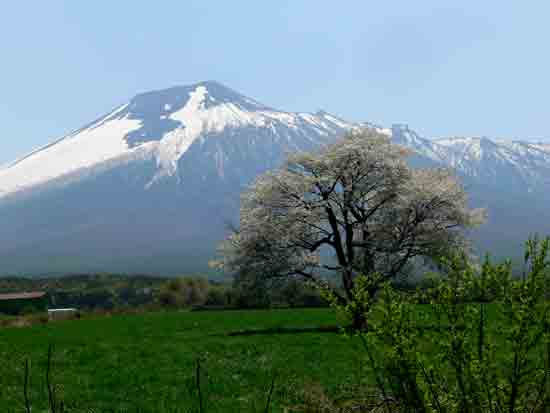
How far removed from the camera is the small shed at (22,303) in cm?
8412

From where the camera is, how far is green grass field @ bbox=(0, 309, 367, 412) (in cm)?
1364

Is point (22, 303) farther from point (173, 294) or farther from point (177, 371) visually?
point (177, 371)

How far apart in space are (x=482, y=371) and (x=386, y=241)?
3567 cm

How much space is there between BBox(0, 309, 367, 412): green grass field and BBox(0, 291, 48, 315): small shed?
2146 inches

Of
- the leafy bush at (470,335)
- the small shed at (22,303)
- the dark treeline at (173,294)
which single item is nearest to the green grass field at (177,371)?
the leafy bush at (470,335)

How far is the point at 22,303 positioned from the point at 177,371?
75756 millimetres

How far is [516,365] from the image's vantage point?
177 inches

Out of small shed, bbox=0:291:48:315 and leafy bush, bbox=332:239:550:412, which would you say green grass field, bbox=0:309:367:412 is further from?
small shed, bbox=0:291:48:315

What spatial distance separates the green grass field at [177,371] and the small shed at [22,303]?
54.5 m

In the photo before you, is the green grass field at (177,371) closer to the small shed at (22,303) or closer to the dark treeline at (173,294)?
the dark treeline at (173,294)

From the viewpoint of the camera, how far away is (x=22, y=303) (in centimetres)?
8631

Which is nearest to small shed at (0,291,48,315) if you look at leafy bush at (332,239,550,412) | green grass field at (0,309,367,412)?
green grass field at (0,309,367,412)

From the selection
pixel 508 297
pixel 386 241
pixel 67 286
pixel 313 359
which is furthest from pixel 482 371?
pixel 67 286

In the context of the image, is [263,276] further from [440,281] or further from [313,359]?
[440,281]
